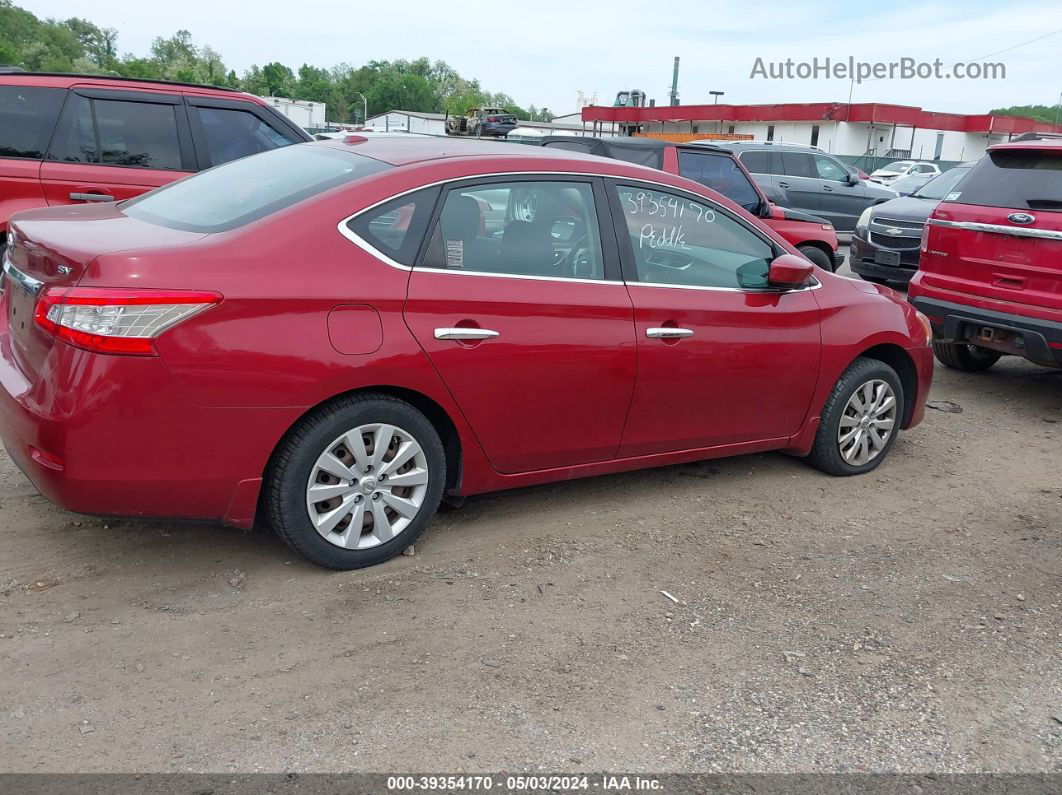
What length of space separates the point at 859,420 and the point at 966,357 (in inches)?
132

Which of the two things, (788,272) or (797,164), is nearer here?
(788,272)

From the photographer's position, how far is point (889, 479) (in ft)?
17.6

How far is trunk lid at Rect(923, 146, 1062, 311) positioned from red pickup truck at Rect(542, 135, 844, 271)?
1.66 m

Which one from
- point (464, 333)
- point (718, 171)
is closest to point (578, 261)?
point (464, 333)

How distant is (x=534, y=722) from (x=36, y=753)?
55.5 inches

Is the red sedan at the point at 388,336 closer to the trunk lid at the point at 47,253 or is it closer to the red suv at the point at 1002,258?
the trunk lid at the point at 47,253

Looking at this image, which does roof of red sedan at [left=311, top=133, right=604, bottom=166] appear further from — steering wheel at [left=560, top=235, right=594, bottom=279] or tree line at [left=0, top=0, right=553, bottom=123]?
tree line at [left=0, top=0, right=553, bottom=123]

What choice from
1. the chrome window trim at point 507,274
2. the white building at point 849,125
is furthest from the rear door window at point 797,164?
the white building at point 849,125

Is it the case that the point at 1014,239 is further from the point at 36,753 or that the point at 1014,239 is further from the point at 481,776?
the point at 36,753

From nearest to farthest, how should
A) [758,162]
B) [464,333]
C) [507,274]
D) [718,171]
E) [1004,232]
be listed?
[464,333]
[507,274]
[1004,232]
[718,171]
[758,162]

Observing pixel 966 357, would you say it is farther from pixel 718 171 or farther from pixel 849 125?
pixel 849 125

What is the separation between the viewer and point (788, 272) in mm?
4613

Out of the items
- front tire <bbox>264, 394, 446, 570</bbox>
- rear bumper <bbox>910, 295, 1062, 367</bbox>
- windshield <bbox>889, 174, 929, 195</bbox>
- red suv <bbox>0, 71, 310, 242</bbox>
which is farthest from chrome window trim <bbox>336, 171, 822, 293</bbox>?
windshield <bbox>889, 174, 929, 195</bbox>

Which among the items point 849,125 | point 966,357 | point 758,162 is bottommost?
point 966,357
